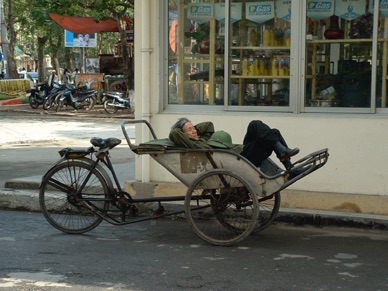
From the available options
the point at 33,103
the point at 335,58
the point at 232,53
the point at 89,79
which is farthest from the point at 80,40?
the point at 335,58

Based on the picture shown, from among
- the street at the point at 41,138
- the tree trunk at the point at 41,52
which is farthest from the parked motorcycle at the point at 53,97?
the tree trunk at the point at 41,52

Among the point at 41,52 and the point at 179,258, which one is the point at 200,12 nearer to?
the point at 179,258

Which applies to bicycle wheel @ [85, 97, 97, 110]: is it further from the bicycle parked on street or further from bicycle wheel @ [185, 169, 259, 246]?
bicycle wheel @ [185, 169, 259, 246]

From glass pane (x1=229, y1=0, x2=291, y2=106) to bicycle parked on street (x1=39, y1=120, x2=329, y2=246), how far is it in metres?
1.49

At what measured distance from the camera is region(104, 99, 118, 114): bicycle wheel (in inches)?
973

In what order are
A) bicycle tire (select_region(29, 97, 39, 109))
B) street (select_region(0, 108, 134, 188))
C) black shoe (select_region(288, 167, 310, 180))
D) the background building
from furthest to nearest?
bicycle tire (select_region(29, 97, 39, 109)) → street (select_region(0, 108, 134, 188)) → the background building → black shoe (select_region(288, 167, 310, 180))

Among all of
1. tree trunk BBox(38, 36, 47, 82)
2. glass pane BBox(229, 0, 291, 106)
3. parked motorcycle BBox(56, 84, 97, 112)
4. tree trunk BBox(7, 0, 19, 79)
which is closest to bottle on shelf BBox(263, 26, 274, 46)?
glass pane BBox(229, 0, 291, 106)

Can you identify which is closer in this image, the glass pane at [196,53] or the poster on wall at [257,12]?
the poster on wall at [257,12]

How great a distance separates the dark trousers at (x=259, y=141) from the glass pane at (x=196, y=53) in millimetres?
1683

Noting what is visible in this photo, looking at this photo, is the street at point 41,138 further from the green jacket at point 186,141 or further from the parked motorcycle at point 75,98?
the green jacket at point 186,141

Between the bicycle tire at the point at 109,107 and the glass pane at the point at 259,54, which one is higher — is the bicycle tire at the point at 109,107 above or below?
below

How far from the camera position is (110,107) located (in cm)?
2477

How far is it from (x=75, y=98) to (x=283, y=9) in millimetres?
18986

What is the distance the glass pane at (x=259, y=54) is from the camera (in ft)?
25.9
